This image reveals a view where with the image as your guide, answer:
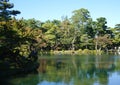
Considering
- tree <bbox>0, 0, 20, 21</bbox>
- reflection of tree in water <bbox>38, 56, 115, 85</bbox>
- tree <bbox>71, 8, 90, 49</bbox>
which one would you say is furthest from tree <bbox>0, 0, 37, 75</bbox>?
tree <bbox>71, 8, 90, 49</bbox>

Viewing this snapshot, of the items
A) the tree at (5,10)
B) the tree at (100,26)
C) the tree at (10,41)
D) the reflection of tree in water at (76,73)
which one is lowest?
the reflection of tree in water at (76,73)

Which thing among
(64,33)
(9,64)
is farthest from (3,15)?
(64,33)

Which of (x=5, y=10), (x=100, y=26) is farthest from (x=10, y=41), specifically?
(x=100, y=26)

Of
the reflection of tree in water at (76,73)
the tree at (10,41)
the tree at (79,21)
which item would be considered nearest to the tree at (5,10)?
the tree at (10,41)

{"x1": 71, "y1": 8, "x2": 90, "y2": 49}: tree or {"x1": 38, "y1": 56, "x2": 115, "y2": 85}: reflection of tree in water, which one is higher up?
{"x1": 71, "y1": 8, "x2": 90, "y2": 49}: tree

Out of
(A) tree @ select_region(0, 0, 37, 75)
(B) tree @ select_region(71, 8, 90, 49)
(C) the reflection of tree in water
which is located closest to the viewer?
(C) the reflection of tree in water

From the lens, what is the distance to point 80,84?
19.0 m

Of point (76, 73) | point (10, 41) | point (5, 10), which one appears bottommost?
point (76, 73)

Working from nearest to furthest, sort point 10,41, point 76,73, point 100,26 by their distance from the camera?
point 10,41, point 76,73, point 100,26

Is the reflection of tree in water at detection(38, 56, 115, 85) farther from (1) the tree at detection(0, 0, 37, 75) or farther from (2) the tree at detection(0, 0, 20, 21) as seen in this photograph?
(2) the tree at detection(0, 0, 20, 21)

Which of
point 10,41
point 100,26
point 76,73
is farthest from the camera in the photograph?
point 100,26

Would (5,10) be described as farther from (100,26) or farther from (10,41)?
(100,26)

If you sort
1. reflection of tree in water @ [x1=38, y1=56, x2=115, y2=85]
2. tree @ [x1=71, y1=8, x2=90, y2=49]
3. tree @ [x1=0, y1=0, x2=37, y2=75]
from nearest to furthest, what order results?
reflection of tree in water @ [x1=38, y1=56, x2=115, y2=85] < tree @ [x1=0, y1=0, x2=37, y2=75] < tree @ [x1=71, y1=8, x2=90, y2=49]

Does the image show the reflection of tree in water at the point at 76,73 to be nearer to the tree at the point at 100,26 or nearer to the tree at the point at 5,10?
the tree at the point at 5,10
